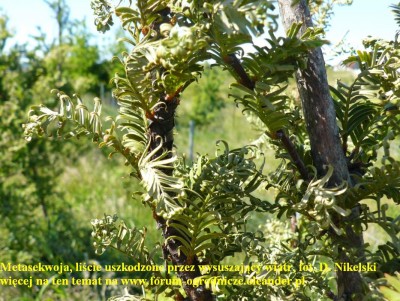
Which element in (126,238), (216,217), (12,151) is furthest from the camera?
(12,151)

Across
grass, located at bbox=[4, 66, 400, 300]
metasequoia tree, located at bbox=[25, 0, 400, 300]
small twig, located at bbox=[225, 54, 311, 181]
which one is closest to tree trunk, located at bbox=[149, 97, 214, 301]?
metasequoia tree, located at bbox=[25, 0, 400, 300]

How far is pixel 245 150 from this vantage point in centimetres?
90

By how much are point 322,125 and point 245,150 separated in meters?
0.14

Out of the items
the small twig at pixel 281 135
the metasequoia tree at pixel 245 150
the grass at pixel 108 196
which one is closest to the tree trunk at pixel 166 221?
the metasequoia tree at pixel 245 150

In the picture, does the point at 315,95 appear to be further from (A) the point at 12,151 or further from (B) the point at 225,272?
(A) the point at 12,151

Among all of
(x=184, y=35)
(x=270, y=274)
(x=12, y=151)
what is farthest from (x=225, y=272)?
(x=12, y=151)

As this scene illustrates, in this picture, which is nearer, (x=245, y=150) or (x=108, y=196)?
(x=245, y=150)

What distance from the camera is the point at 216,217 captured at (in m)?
0.84

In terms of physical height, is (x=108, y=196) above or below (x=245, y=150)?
above

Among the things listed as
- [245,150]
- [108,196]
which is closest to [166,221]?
[245,150]

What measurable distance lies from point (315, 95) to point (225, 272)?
0.33 m

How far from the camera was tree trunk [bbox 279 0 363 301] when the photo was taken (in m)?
0.85

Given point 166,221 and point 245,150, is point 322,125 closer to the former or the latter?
point 245,150

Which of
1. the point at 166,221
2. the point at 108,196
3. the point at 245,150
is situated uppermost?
the point at 108,196
